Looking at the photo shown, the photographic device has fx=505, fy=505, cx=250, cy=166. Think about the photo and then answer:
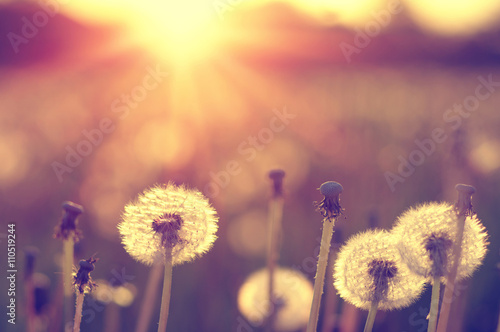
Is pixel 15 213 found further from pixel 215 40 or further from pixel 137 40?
pixel 215 40

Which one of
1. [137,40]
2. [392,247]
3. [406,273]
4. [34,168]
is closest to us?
[406,273]

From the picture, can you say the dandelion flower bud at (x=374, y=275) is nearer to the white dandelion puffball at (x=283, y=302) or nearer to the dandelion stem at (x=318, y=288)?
the dandelion stem at (x=318, y=288)

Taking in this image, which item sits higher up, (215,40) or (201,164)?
(215,40)

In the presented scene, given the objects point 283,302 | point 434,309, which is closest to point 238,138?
point 283,302

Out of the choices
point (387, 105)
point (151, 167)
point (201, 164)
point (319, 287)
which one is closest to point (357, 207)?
point (201, 164)

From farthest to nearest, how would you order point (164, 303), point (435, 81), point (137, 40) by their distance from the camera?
point (435, 81) < point (137, 40) < point (164, 303)

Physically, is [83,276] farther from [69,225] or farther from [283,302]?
[283,302]

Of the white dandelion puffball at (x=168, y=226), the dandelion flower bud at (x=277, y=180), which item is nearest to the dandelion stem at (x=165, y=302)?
the white dandelion puffball at (x=168, y=226)
